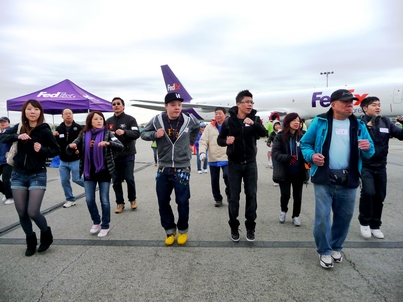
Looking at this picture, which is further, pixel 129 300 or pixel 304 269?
pixel 304 269

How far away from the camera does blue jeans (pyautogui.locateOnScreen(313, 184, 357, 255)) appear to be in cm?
279

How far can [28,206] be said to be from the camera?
309 centimetres

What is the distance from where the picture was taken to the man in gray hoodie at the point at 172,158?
338cm

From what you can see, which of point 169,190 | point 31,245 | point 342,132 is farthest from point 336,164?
point 31,245

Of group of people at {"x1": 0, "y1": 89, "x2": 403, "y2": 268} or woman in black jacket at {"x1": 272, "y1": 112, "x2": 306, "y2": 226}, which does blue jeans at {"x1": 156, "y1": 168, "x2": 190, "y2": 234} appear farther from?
woman in black jacket at {"x1": 272, "y1": 112, "x2": 306, "y2": 226}

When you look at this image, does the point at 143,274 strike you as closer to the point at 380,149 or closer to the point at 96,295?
the point at 96,295

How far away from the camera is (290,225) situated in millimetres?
4047

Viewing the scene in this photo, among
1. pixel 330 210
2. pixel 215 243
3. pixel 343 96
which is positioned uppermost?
pixel 343 96

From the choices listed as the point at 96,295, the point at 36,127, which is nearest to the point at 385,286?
the point at 96,295

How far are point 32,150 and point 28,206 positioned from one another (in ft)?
2.14

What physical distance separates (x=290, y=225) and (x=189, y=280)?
2077mm

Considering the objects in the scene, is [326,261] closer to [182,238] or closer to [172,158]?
[182,238]

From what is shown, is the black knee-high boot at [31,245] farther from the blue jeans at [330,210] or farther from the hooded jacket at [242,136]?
the blue jeans at [330,210]

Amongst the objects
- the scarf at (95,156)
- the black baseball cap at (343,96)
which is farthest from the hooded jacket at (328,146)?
the scarf at (95,156)
